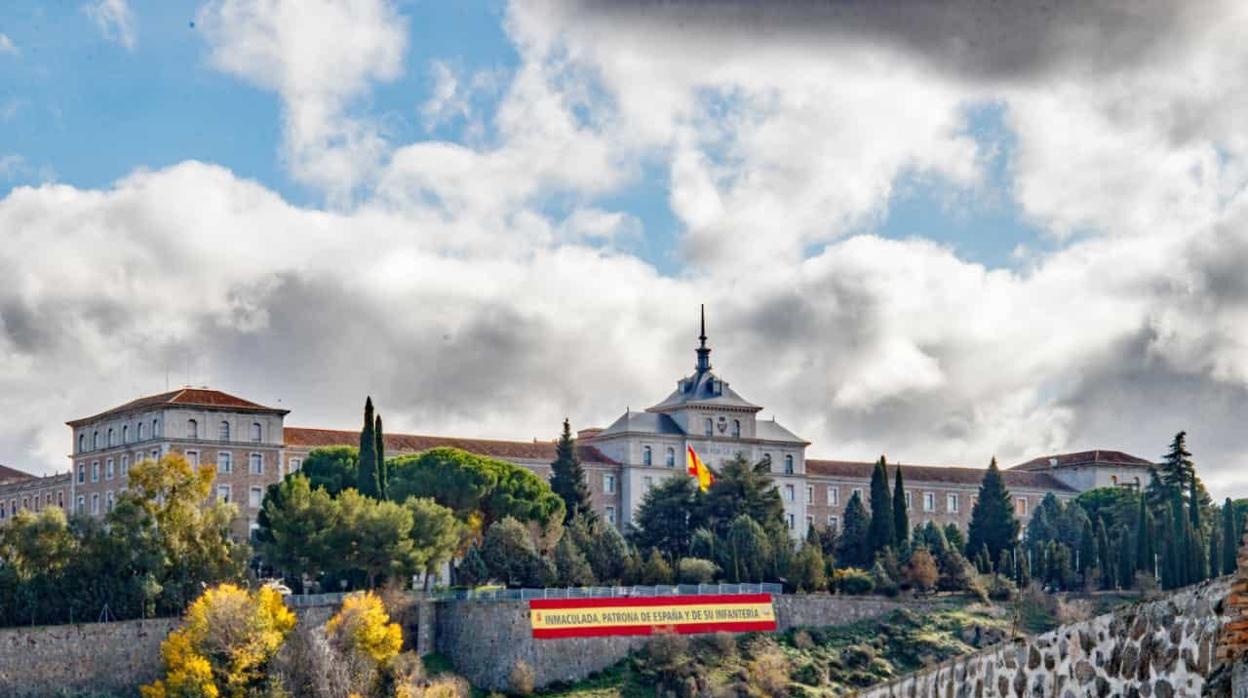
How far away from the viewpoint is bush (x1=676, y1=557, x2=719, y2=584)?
6297 centimetres

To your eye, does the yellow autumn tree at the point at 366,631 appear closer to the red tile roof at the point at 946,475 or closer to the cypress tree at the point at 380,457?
the cypress tree at the point at 380,457

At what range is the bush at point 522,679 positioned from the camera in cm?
5228

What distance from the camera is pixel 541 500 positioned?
70.1 m

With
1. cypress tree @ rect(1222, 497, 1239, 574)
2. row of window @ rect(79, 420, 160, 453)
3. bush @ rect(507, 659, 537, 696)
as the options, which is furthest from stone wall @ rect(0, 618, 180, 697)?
cypress tree @ rect(1222, 497, 1239, 574)

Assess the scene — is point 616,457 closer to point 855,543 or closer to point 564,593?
point 855,543

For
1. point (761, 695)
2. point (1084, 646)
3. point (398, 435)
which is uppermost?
point (398, 435)

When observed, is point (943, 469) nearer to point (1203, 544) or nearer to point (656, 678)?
point (1203, 544)

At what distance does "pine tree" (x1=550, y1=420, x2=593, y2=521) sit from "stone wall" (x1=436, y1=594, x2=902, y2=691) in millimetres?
18383

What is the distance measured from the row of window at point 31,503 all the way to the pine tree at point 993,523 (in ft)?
132

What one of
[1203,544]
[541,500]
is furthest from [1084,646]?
[1203,544]

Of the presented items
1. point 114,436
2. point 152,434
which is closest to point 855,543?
point 152,434

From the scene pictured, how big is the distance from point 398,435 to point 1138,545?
105ft

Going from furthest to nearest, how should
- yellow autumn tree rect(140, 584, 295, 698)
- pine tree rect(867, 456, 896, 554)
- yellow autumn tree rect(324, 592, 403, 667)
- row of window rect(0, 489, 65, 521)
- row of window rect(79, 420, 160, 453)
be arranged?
1. row of window rect(0, 489, 65, 521)
2. row of window rect(79, 420, 160, 453)
3. pine tree rect(867, 456, 896, 554)
4. yellow autumn tree rect(324, 592, 403, 667)
5. yellow autumn tree rect(140, 584, 295, 698)

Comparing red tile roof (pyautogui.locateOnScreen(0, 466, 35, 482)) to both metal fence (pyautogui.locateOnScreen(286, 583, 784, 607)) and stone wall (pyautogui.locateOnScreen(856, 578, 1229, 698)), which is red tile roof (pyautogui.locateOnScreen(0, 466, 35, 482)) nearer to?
metal fence (pyautogui.locateOnScreen(286, 583, 784, 607))
